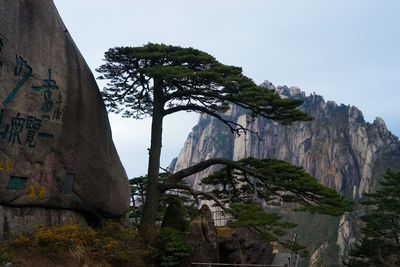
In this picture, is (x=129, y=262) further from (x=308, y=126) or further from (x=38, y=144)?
(x=308, y=126)

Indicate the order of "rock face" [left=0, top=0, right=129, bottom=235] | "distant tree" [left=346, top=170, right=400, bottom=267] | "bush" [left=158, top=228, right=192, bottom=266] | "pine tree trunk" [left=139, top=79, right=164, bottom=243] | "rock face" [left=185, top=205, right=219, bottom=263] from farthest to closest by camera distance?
"distant tree" [left=346, top=170, right=400, bottom=267] < "pine tree trunk" [left=139, top=79, right=164, bottom=243] < "rock face" [left=185, top=205, right=219, bottom=263] < "bush" [left=158, top=228, right=192, bottom=266] < "rock face" [left=0, top=0, right=129, bottom=235]

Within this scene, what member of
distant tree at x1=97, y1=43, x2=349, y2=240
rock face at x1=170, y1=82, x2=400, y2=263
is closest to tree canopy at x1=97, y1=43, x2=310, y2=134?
distant tree at x1=97, y1=43, x2=349, y2=240

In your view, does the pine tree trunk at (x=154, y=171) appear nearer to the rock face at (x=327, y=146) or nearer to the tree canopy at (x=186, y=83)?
the tree canopy at (x=186, y=83)

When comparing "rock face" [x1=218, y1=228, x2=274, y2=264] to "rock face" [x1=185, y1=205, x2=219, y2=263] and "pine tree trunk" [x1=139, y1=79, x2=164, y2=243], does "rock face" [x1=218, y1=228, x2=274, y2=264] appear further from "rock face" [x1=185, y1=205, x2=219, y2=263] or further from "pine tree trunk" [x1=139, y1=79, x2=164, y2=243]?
"pine tree trunk" [x1=139, y1=79, x2=164, y2=243]

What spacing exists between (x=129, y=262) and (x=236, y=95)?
6264 millimetres

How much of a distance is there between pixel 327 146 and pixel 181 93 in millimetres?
96777

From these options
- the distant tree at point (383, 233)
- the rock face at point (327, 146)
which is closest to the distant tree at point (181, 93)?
the distant tree at point (383, 233)

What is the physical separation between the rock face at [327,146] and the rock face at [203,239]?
2254 inches

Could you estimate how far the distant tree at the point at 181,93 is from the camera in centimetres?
1144

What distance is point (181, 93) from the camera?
1322 centimetres

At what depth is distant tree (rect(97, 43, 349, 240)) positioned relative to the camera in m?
11.4

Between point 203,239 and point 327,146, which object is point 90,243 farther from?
point 327,146

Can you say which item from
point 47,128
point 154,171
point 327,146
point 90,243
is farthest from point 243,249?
point 327,146

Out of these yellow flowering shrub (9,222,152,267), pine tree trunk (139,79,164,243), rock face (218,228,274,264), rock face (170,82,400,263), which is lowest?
rock face (218,228,274,264)
